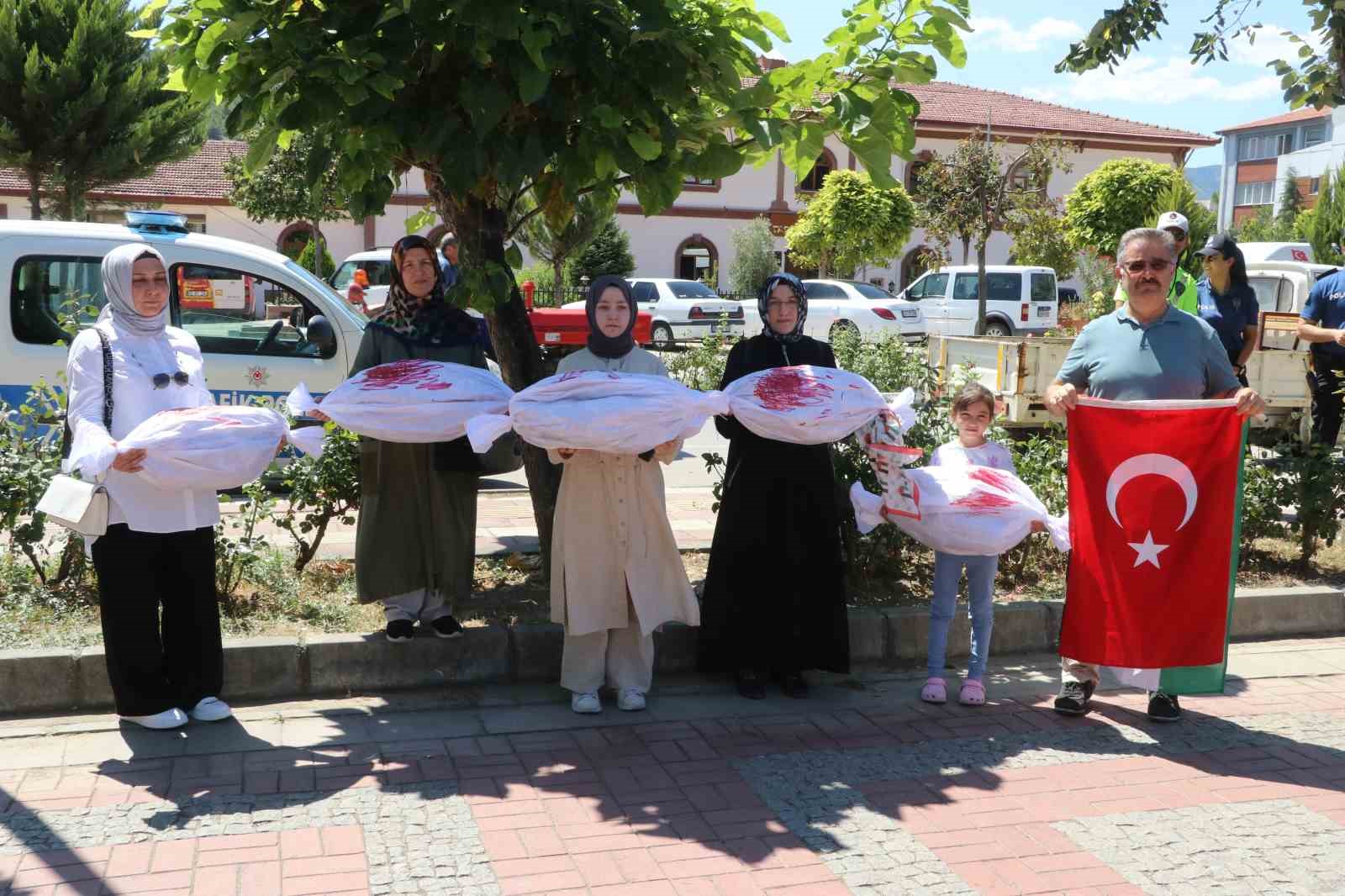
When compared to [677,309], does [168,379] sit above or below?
above

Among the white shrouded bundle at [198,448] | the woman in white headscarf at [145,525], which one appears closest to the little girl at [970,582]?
the white shrouded bundle at [198,448]

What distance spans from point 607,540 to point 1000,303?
77.7 ft

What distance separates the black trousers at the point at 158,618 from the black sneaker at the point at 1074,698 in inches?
141

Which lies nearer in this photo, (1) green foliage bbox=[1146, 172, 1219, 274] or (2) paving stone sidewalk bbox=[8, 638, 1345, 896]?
(2) paving stone sidewalk bbox=[8, 638, 1345, 896]

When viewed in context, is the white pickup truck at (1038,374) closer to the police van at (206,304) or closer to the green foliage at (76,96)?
the police van at (206,304)

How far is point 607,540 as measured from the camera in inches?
206

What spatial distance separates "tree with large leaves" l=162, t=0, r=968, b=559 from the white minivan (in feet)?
73.5

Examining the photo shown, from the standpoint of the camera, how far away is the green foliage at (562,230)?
6297 millimetres

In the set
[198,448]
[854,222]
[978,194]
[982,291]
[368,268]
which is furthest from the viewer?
[854,222]

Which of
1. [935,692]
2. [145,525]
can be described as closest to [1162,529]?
[935,692]

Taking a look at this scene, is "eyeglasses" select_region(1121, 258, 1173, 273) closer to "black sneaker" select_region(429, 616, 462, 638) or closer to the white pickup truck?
"black sneaker" select_region(429, 616, 462, 638)

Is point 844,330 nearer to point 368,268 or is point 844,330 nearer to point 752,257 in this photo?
point 368,268

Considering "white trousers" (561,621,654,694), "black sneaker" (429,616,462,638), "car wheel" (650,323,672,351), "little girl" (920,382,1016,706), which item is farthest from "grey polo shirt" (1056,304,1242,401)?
"car wheel" (650,323,672,351)

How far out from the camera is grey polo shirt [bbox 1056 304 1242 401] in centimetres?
519
